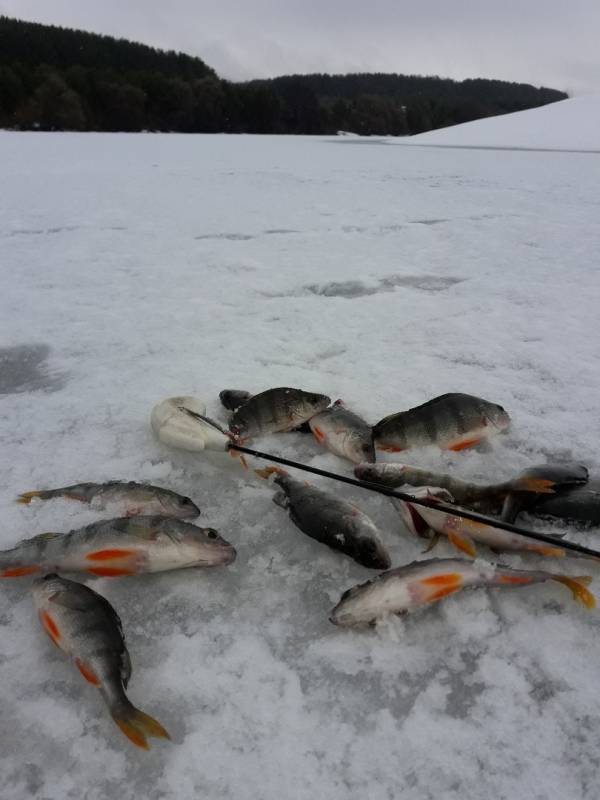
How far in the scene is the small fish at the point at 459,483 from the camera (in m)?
2.31

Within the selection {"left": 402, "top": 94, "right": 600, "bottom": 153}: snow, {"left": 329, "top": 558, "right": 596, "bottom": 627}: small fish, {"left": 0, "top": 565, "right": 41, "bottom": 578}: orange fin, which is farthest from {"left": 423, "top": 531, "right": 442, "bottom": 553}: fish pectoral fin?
{"left": 402, "top": 94, "right": 600, "bottom": 153}: snow

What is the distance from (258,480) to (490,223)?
7063mm

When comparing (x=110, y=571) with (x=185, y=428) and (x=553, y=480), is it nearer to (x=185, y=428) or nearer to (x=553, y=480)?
(x=185, y=428)

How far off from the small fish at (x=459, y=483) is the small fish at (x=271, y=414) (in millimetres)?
501

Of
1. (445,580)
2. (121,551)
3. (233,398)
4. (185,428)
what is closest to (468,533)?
(445,580)

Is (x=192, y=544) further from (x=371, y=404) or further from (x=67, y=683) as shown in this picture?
(x=371, y=404)

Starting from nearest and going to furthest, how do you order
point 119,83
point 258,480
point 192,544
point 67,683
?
point 67,683, point 192,544, point 258,480, point 119,83

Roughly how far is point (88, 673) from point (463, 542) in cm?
127

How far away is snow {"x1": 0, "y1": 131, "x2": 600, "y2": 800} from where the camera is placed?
60.6 inches

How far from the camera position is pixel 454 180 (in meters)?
13.5

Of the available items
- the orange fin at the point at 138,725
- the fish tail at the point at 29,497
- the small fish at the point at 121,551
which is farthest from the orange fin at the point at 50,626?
the fish tail at the point at 29,497

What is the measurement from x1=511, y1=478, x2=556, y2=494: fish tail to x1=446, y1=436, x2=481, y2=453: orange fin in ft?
1.45

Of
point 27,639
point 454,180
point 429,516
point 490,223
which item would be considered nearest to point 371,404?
point 429,516

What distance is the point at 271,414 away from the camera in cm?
291
